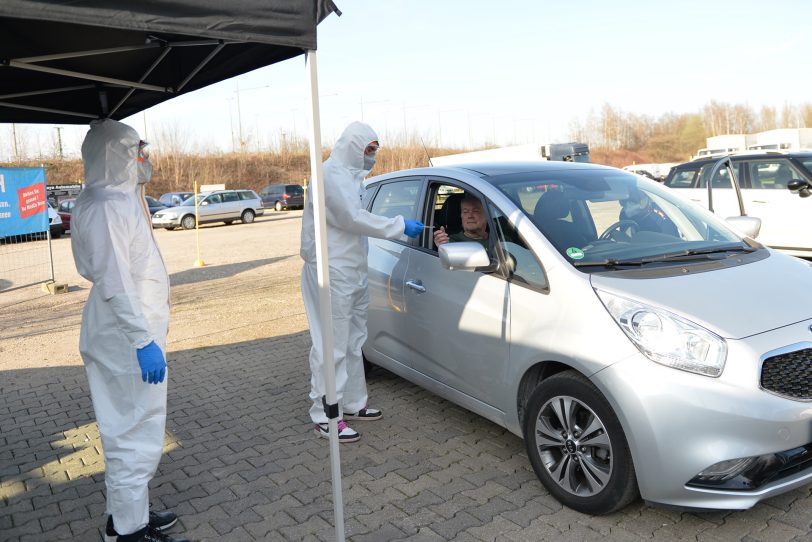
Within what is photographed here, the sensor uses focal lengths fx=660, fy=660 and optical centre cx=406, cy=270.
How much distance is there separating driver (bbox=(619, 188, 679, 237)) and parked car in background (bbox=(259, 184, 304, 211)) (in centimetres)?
3768

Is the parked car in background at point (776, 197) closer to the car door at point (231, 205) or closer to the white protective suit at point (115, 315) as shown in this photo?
the white protective suit at point (115, 315)

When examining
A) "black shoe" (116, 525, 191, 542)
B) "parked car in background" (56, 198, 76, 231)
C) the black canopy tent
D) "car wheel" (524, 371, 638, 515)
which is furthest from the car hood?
"parked car in background" (56, 198, 76, 231)

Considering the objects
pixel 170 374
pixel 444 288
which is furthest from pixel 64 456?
pixel 444 288

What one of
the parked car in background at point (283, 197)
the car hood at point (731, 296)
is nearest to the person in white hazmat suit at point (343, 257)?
the car hood at point (731, 296)

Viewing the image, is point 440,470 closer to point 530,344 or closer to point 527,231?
point 530,344

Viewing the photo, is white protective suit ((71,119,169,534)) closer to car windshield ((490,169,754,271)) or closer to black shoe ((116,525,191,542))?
black shoe ((116,525,191,542))

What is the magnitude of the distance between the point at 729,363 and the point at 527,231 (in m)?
1.30

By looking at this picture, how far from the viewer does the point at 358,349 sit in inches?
189

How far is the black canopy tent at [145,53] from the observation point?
2.28 metres

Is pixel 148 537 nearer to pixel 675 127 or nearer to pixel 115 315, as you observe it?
pixel 115 315

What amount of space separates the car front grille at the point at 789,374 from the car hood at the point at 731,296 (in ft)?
0.49

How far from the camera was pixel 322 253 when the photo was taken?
2.99 m

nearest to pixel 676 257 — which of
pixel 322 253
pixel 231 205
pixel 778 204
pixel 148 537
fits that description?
pixel 322 253

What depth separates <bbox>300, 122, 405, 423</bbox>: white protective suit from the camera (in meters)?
4.41
